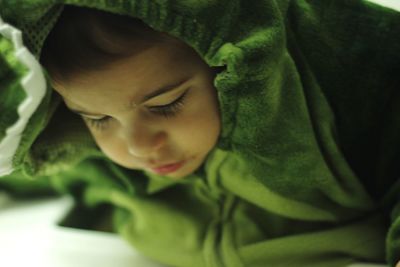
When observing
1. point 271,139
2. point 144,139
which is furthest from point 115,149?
point 271,139

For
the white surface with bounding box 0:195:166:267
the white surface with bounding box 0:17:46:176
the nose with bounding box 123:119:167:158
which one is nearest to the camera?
the white surface with bounding box 0:17:46:176

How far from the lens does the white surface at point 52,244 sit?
722mm

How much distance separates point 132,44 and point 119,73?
0.03 metres

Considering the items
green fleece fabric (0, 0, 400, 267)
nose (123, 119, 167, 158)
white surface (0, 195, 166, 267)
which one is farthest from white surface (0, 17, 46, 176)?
white surface (0, 195, 166, 267)

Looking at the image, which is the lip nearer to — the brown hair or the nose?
the nose

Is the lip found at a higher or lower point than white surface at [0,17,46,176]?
lower

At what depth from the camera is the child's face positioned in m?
0.53

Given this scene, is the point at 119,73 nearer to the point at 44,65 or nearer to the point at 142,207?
the point at 44,65

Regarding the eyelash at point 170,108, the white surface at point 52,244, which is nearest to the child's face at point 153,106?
the eyelash at point 170,108

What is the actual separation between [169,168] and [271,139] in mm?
118

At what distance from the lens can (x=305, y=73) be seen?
1.98ft

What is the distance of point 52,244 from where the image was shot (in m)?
0.76

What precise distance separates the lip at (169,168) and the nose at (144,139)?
0.04 m

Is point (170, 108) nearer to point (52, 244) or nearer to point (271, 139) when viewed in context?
point (271, 139)
